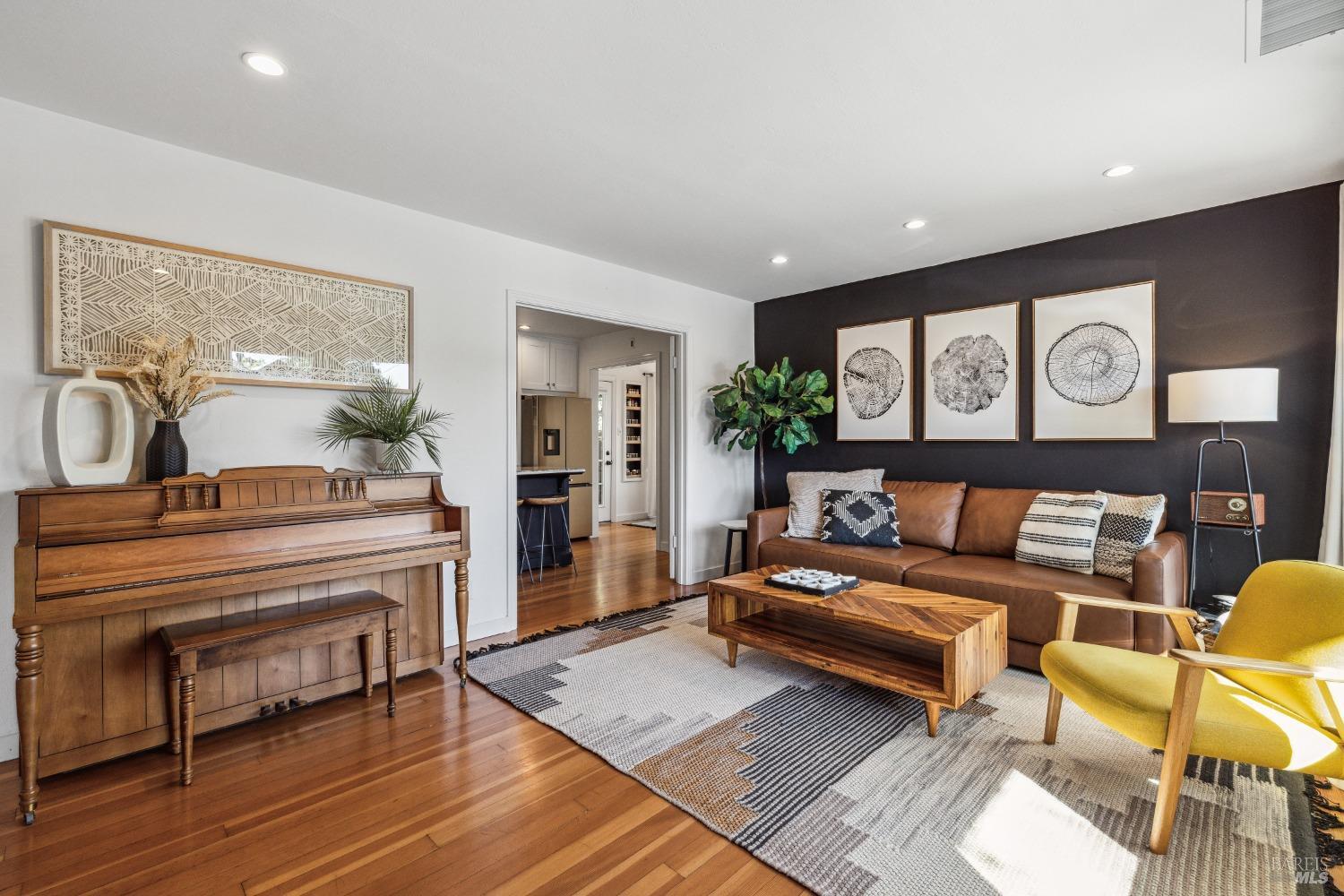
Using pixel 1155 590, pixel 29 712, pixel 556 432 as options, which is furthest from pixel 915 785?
pixel 556 432

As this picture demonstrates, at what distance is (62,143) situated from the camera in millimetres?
2342

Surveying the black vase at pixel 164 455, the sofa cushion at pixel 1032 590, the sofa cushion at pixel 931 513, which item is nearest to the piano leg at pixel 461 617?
the black vase at pixel 164 455

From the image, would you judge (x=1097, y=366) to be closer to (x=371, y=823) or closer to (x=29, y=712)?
(x=371, y=823)

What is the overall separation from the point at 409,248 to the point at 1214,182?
4230 mm

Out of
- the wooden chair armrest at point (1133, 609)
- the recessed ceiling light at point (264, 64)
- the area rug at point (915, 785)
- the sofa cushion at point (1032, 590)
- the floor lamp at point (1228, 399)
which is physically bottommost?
the area rug at point (915, 785)

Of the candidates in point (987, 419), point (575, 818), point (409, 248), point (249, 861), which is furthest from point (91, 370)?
point (987, 419)

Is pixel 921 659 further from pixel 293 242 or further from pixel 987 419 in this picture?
pixel 293 242

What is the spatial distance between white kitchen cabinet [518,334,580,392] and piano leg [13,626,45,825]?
16.9 feet

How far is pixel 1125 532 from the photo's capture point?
3.07m

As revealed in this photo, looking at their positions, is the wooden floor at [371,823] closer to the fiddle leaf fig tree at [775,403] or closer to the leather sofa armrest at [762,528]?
the leather sofa armrest at [762,528]

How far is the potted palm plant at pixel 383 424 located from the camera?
9.81ft

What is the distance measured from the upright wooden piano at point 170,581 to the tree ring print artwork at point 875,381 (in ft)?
10.9

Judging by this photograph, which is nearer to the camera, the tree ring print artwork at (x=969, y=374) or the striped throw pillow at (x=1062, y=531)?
the striped throw pillow at (x=1062, y=531)

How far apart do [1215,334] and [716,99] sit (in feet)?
10.3
